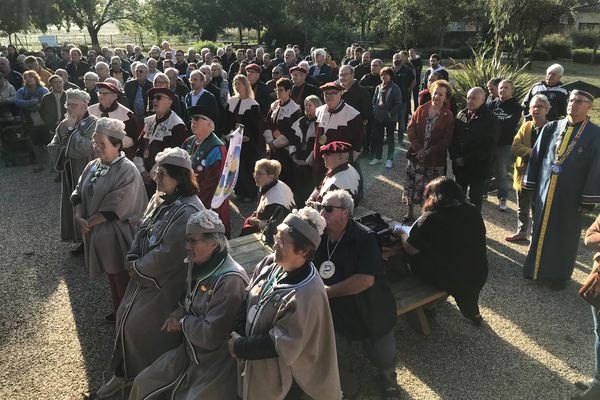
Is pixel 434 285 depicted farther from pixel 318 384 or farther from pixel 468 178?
pixel 468 178

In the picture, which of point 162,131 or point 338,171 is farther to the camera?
point 162,131

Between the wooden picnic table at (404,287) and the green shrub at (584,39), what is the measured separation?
43159mm

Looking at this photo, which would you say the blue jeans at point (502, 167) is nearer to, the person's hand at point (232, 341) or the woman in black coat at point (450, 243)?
the woman in black coat at point (450, 243)

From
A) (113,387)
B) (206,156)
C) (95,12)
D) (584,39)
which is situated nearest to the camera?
(113,387)

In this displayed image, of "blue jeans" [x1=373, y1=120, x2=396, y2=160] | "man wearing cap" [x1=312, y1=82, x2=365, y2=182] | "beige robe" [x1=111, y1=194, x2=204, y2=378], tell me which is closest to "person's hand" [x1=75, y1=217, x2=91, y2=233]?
"beige robe" [x1=111, y1=194, x2=204, y2=378]

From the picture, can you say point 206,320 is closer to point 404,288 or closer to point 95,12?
point 404,288

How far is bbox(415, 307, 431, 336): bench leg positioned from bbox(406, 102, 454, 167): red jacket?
2.87 metres

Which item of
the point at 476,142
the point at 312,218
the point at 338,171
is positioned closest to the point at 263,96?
the point at 476,142

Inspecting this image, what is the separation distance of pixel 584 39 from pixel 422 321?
44023 millimetres

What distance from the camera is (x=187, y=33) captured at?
153ft

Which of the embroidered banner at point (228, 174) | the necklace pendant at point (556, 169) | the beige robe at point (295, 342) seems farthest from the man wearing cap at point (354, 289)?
the necklace pendant at point (556, 169)

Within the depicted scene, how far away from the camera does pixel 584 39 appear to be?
39.4 metres

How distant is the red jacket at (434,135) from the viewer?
668 cm

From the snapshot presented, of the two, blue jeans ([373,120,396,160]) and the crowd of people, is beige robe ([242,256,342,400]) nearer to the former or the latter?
the crowd of people
